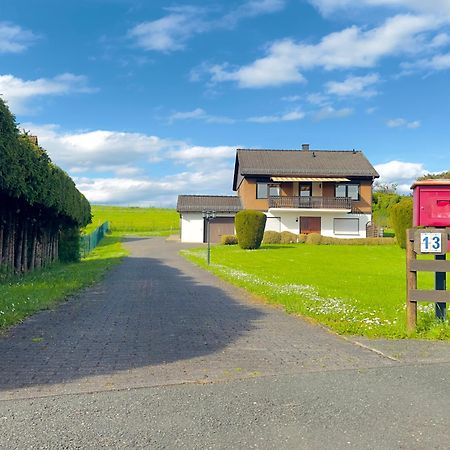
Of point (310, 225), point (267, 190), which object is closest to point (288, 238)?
point (310, 225)

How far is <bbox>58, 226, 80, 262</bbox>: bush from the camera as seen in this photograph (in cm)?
2648

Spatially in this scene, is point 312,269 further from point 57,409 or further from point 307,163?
point 307,163

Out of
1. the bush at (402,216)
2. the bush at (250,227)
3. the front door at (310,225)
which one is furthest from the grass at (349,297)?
the front door at (310,225)

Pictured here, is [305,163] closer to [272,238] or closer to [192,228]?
[272,238]

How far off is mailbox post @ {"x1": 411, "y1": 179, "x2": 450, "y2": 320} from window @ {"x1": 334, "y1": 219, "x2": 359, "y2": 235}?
37.1 meters

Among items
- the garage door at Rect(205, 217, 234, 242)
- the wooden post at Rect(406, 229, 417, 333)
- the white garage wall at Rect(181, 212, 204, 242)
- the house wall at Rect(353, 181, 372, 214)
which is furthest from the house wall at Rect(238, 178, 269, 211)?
the wooden post at Rect(406, 229, 417, 333)

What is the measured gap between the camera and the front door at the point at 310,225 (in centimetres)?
4375

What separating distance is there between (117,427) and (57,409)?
0.68 metres

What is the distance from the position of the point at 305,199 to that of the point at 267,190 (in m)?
3.44

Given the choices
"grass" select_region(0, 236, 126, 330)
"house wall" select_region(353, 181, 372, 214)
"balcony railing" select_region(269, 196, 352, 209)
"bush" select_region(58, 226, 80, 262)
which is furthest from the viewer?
"house wall" select_region(353, 181, 372, 214)

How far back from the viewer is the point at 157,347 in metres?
6.52

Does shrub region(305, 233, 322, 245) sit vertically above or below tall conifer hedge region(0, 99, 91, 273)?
below

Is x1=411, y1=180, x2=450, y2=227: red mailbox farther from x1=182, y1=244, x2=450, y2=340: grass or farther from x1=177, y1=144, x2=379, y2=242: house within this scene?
x1=177, y1=144, x2=379, y2=242: house

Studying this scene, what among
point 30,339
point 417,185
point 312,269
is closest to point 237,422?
Answer: point 30,339
